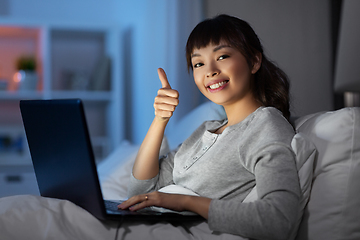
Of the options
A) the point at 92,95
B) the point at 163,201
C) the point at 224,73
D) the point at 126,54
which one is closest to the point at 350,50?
the point at 224,73

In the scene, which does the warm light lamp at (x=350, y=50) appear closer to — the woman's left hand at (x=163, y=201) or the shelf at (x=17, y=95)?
the woman's left hand at (x=163, y=201)

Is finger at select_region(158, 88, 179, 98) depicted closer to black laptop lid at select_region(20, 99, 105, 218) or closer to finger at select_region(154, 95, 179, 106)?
finger at select_region(154, 95, 179, 106)

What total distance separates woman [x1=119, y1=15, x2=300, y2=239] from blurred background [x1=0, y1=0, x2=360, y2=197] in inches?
33.1

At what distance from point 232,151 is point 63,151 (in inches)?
15.5

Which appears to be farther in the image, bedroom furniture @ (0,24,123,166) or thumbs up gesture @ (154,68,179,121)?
bedroom furniture @ (0,24,123,166)

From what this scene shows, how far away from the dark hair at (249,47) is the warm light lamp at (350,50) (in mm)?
312

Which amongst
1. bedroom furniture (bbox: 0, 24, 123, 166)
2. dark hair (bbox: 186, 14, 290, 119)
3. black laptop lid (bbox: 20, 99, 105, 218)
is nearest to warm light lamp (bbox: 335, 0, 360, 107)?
dark hair (bbox: 186, 14, 290, 119)

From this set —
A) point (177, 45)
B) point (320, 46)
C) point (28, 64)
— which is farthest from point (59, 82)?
point (320, 46)

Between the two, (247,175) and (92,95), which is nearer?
(247,175)

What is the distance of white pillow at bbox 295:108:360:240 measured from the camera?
2.39 feet

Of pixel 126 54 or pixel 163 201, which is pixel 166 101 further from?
pixel 126 54

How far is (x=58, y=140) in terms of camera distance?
71cm

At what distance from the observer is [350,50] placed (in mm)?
1183

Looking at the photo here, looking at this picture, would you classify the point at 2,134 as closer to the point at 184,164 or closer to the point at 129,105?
the point at 129,105
